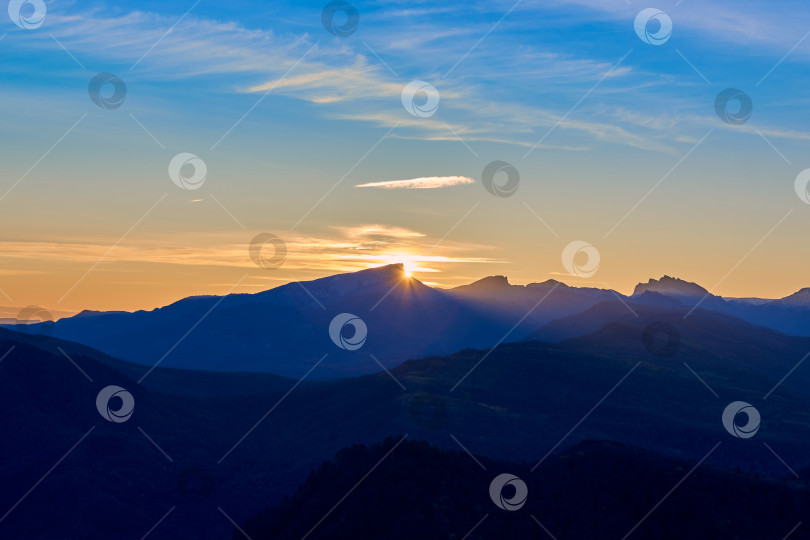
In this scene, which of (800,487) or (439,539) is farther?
(800,487)

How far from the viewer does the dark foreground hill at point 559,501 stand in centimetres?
11962

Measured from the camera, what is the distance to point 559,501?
422ft

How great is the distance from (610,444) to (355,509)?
4483cm

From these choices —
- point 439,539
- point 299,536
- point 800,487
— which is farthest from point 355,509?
point 800,487

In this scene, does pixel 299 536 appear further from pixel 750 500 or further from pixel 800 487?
pixel 800 487

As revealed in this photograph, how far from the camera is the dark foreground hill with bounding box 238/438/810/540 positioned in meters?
120

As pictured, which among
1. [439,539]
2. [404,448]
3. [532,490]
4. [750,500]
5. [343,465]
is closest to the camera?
[439,539]

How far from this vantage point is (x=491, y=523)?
4783 inches

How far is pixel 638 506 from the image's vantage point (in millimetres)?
125875

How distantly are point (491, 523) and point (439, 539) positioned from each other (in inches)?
380

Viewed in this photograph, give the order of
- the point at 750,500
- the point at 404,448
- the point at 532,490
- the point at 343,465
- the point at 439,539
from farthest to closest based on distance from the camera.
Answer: the point at 343,465
the point at 404,448
the point at 532,490
the point at 750,500
the point at 439,539

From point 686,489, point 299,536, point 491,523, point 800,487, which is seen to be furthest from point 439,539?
point 800,487

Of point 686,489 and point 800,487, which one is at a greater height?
point 800,487

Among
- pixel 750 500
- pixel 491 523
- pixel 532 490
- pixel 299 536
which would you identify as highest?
pixel 750 500
